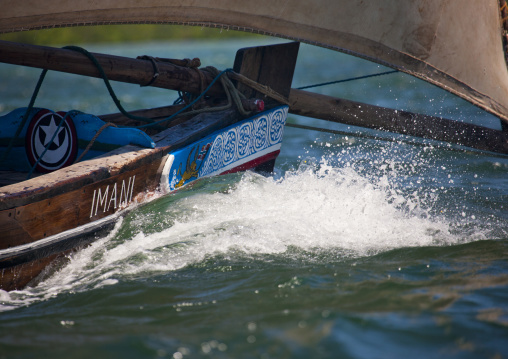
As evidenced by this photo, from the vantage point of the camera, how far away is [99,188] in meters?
3.35

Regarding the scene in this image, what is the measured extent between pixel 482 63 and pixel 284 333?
3.66 m

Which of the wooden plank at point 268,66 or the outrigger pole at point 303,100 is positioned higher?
the wooden plank at point 268,66

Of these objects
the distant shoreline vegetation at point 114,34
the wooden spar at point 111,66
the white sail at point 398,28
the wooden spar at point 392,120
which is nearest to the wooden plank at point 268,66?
the wooden spar at point 392,120

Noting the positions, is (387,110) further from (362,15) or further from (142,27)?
(142,27)

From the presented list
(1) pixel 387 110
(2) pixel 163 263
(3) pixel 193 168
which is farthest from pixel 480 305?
(1) pixel 387 110

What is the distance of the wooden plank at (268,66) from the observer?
4922 mm

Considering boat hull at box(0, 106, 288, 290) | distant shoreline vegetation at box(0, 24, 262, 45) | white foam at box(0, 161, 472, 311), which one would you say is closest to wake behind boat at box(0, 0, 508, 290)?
boat hull at box(0, 106, 288, 290)

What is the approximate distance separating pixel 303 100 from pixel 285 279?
8.13 ft

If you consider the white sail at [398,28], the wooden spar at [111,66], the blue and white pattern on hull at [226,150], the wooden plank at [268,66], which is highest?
the white sail at [398,28]

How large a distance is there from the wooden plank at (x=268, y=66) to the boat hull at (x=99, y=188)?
47 centimetres

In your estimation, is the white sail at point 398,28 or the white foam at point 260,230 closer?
the white foam at point 260,230

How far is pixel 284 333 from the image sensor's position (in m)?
2.49

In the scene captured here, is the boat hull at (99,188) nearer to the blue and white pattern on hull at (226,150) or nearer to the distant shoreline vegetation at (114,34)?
the blue and white pattern on hull at (226,150)

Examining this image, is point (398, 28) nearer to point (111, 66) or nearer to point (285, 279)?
point (111, 66)
